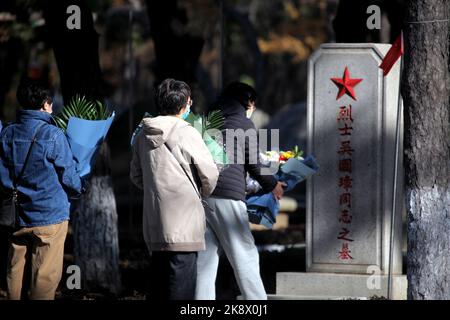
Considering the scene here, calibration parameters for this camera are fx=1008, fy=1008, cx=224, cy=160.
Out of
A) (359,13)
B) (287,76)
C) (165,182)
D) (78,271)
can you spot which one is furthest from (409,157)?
(287,76)

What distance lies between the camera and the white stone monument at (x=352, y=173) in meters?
9.75

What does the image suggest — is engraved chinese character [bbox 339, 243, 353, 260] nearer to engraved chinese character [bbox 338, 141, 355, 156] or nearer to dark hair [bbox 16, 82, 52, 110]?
engraved chinese character [bbox 338, 141, 355, 156]

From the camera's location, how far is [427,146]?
775 centimetres

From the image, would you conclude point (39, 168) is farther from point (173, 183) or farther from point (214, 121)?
point (214, 121)

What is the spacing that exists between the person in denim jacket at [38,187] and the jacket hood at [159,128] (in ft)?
2.60

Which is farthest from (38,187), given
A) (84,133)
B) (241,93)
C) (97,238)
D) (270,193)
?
(97,238)

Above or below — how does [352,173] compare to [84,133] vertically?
below

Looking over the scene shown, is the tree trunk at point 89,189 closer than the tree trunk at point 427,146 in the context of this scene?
No

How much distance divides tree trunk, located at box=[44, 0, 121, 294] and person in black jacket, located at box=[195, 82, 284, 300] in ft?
9.10

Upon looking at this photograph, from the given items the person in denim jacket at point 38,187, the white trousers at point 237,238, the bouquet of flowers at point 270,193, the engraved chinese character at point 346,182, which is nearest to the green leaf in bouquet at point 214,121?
the white trousers at point 237,238

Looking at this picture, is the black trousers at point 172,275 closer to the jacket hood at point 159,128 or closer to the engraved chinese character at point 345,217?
the jacket hood at point 159,128

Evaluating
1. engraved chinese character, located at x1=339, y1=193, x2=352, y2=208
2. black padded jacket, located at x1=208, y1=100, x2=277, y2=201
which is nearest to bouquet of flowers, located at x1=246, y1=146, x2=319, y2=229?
black padded jacket, located at x1=208, y1=100, x2=277, y2=201

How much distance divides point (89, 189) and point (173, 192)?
3.70 meters
